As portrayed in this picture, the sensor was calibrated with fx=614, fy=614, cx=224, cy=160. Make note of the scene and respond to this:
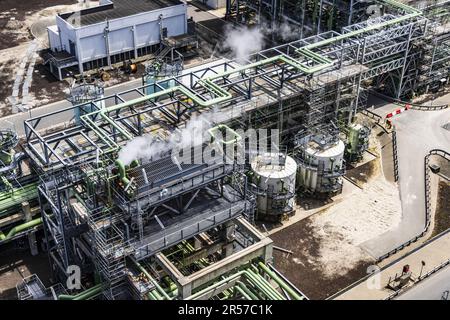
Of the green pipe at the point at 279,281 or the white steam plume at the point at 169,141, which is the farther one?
the white steam plume at the point at 169,141

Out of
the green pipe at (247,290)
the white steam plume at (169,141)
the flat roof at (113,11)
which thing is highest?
the white steam plume at (169,141)

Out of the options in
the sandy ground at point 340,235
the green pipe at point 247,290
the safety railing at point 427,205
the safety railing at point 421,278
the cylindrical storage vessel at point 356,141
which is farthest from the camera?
the cylindrical storage vessel at point 356,141

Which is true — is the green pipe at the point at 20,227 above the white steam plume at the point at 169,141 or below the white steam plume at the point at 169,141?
below

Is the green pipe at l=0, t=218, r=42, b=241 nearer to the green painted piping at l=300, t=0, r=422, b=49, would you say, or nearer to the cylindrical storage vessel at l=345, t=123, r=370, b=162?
the green painted piping at l=300, t=0, r=422, b=49


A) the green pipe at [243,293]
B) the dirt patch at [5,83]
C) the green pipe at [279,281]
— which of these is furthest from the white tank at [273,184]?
the dirt patch at [5,83]

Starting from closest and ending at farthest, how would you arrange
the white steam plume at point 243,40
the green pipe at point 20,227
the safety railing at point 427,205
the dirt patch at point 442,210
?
the green pipe at point 20,227
the safety railing at point 427,205
the dirt patch at point 442,210
the white steam plume at point 243,40

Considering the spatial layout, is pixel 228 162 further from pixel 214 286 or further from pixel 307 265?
pixel 307 265

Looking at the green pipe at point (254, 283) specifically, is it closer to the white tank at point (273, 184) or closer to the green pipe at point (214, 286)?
the green pipe at point (214, 286)
